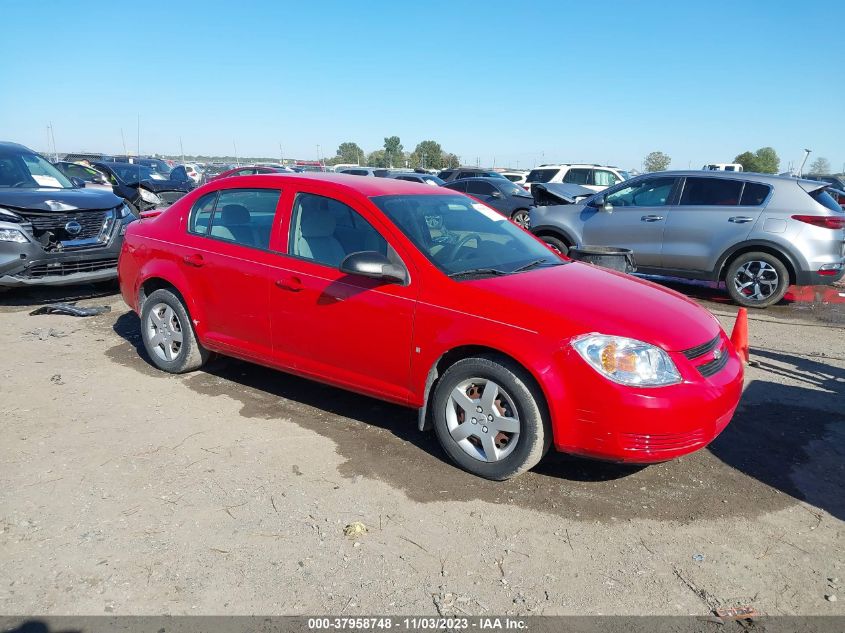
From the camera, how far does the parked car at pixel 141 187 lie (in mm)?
10879

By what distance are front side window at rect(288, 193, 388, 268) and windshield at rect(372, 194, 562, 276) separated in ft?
0.61

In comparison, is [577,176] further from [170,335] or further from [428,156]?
[428,156]

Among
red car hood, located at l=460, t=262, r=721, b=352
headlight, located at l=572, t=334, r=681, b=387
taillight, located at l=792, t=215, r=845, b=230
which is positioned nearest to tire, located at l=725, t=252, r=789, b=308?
taillight, located at l=792, t=215, r=845, b=230

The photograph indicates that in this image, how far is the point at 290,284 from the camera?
447 cm

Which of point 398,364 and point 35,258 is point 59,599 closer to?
point 398,364

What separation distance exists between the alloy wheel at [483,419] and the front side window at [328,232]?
1047mm

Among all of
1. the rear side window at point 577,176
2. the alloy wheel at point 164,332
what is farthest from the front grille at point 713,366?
the rear side window at point 577,176

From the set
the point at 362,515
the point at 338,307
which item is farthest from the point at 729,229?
the point at 362,515

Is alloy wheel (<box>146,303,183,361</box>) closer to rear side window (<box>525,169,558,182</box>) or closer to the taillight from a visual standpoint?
the taillight

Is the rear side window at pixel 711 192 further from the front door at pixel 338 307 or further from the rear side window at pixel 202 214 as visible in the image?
the rear side window at pixel 202 214

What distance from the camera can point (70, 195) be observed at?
8.10 meters

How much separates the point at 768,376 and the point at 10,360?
6652 mm

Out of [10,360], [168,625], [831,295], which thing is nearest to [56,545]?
[168,625]

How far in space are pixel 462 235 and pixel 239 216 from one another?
5.66ft
